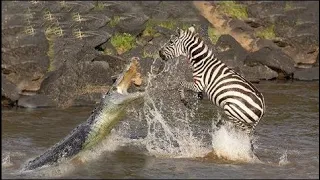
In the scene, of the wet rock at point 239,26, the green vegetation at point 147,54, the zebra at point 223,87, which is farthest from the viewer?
the wet rock at point 239,26

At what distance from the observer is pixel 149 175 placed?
864 cm

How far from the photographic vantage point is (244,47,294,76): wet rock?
731 inches

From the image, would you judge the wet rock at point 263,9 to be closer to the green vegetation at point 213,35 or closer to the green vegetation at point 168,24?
the green vegetation at point 213,35

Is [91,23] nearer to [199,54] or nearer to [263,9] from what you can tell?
[263,9]

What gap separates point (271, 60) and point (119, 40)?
4475 millimetres

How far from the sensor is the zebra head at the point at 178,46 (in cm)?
1067

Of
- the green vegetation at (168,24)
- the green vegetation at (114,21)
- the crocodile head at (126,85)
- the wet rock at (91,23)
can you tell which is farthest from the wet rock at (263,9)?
the crocodile head at (126,85)

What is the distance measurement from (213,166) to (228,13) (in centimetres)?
1322

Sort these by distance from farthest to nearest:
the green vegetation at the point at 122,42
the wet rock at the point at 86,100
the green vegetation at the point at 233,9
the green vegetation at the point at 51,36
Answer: the green vegetation at the point at 233,9, the green vegetation at the point at 122,42, the green vegetation at the point at 51,36, the wet rock at the point at 86,100

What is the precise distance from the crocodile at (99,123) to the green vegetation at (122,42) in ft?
30.2

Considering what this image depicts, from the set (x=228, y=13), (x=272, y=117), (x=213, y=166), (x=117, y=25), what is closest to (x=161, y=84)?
(x=272, y=117)

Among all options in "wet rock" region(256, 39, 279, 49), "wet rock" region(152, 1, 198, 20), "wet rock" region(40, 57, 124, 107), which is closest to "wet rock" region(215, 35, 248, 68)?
"wet rock" region(256, 39, 279, 49)

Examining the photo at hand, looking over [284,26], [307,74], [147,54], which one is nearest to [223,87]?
[147,54]

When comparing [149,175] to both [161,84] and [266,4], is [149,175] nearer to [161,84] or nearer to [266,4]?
[161,84]
